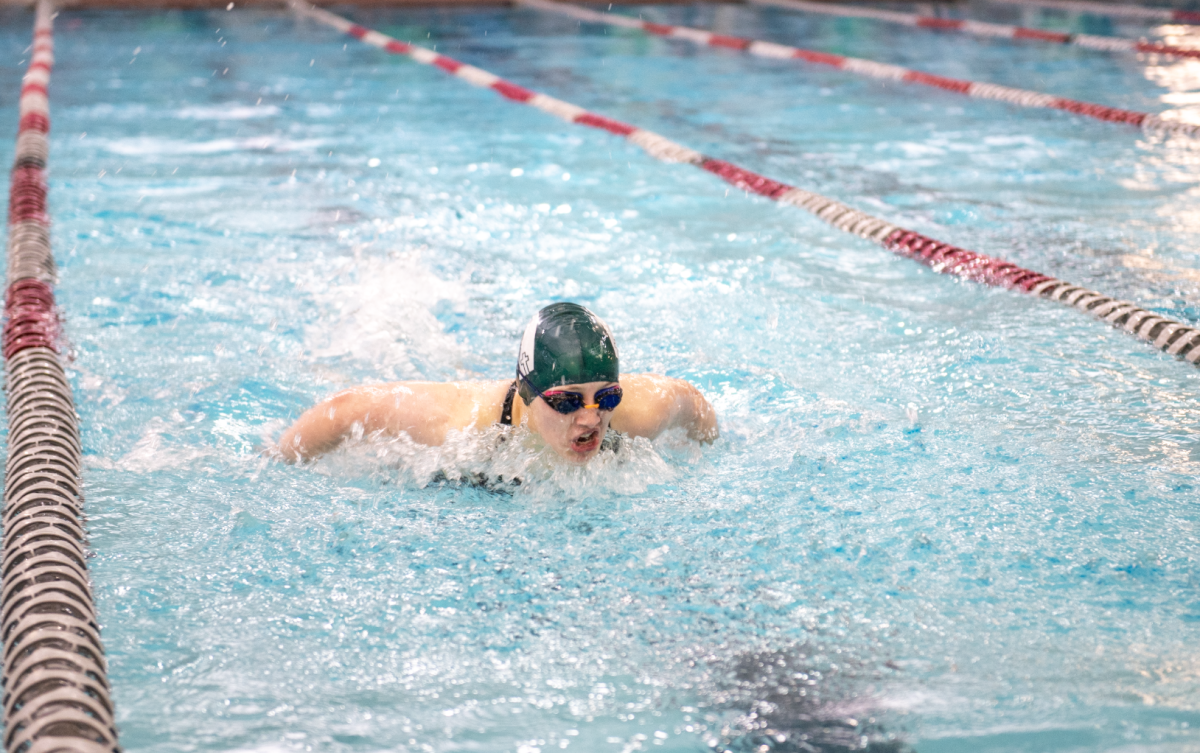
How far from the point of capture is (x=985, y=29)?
14008 millimetres

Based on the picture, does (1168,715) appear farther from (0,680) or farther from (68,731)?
(0,680)

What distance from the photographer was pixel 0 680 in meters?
2.44

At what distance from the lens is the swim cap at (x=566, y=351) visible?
2.98m

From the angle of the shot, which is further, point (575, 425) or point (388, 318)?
point (388, 318)

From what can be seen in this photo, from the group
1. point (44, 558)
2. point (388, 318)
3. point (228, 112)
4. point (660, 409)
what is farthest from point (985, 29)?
point (44, 558)

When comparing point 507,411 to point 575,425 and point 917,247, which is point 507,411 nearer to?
point 575,425

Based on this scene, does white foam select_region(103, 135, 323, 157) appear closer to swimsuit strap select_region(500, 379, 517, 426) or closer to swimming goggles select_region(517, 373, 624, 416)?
swimsuit strap select_region(500, 379, 517, 426)

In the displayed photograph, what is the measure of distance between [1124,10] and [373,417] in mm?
15208

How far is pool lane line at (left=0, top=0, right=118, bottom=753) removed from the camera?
222 cm

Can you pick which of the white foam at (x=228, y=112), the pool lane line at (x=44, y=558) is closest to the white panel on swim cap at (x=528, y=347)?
the pool lane line at (x=44, y=558)

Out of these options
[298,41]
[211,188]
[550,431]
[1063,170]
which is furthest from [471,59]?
[550,431]

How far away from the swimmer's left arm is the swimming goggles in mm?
306

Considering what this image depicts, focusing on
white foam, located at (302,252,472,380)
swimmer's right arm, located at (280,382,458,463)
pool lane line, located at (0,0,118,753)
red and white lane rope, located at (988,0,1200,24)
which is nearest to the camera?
pool lane line, located at (0,0,118,753)

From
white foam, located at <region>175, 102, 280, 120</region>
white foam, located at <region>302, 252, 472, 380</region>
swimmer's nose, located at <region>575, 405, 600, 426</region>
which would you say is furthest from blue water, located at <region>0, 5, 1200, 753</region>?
white foam, located at <region>175, 102, 280, 120</region>
